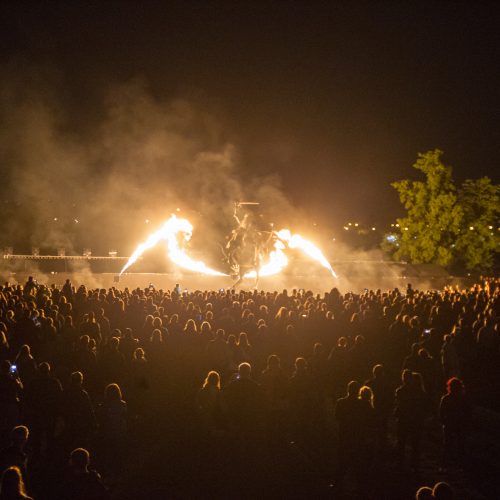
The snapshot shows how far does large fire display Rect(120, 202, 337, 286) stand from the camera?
26.3 meters

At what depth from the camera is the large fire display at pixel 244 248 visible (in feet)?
86.2

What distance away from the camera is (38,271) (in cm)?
2716

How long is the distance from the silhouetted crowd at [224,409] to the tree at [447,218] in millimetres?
25822

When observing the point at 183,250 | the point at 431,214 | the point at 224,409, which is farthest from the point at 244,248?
the point at 224,409

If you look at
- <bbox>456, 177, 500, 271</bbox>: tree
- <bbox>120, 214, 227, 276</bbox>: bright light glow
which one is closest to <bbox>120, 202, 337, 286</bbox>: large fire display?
<bbox>120, 214, 227, 276</bbox>: bright light glow

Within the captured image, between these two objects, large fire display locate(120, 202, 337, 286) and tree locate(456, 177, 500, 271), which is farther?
tree locate(456, 177, 500, 271)

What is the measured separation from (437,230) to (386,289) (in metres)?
9.45

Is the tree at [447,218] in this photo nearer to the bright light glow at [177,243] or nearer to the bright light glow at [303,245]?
the bright light glow at [303,245]

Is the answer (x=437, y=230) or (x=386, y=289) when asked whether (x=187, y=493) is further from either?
(x=437, y=230)

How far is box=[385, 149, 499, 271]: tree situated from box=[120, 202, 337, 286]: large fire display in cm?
1081

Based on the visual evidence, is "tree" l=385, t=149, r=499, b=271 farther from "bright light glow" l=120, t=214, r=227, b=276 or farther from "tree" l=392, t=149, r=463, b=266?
"bright light glow" l=120, t=214, r=227, b=276

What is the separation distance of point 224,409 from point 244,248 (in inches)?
743

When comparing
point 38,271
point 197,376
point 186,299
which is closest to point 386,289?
point 186,299

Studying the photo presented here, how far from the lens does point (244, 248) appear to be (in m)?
26.3
